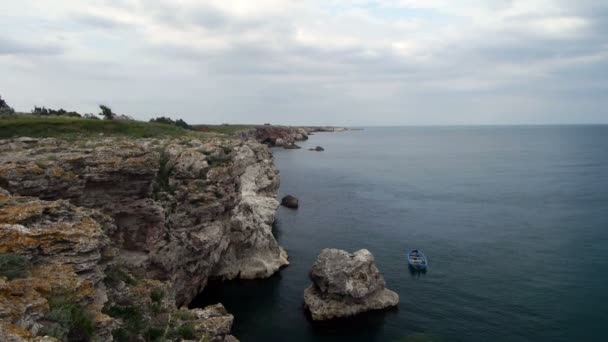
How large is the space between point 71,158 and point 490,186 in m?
91.6

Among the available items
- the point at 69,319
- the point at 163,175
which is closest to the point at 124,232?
the point at 163,175

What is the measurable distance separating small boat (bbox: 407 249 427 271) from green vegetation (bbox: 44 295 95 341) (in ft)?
132

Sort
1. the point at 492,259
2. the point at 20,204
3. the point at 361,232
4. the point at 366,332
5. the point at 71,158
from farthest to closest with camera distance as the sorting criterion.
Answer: the point at 361,232
the point at 492,259
the point at 366,332
the point at 71,158
the point at 20,204

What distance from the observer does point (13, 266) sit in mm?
13719

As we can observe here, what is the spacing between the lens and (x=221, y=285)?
43938mm

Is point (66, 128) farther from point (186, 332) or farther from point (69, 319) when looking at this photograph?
point (69, 319)

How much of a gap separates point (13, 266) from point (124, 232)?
1667 cm

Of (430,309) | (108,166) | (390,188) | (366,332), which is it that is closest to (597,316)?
(430,309)

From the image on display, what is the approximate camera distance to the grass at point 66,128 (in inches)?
1548

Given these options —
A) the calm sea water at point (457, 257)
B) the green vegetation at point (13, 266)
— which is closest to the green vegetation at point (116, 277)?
the green vegetation at point (13, 266)

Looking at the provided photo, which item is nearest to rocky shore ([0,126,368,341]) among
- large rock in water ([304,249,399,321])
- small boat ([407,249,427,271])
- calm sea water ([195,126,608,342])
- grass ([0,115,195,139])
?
grass ([0,115,195,139])

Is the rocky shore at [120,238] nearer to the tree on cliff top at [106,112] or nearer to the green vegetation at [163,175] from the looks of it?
the green vegetation at [163,175]

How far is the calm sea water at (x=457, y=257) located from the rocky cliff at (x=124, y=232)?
611 centimetres

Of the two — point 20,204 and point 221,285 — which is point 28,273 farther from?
point 221,285
